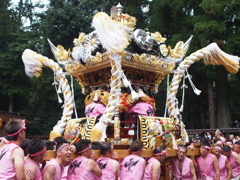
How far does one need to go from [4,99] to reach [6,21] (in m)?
4.08

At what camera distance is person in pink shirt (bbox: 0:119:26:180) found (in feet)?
10.2

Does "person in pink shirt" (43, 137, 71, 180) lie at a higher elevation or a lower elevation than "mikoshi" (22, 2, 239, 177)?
lower

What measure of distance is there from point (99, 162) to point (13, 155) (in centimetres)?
140

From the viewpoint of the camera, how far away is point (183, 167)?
16.5 feet

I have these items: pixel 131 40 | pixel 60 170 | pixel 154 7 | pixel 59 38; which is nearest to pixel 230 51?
pixel 154 7

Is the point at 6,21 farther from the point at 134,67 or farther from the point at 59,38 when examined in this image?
the point at 134,67

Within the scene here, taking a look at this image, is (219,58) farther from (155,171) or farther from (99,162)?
(99,162)

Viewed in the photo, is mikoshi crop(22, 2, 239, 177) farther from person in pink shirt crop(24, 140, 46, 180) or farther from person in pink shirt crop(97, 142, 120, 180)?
person in pink shirt crop(24, 140, 46, 180)

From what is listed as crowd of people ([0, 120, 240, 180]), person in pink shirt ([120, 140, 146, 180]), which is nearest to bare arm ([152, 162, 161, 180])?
crowd of people ([0, 120, 240, 180])

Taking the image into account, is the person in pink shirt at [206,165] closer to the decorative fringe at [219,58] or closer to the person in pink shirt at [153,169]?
the person in pink shirt at [153,169]

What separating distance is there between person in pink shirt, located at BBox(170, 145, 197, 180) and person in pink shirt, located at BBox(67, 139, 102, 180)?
160 centimetres

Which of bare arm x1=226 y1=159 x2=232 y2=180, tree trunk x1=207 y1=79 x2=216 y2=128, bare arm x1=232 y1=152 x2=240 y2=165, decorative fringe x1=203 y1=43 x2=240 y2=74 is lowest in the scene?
bare arm x1=226 y1=159 x2=232 y2=180

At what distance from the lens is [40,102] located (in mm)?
19750

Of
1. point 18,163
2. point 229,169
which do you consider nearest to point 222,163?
point 229,169
